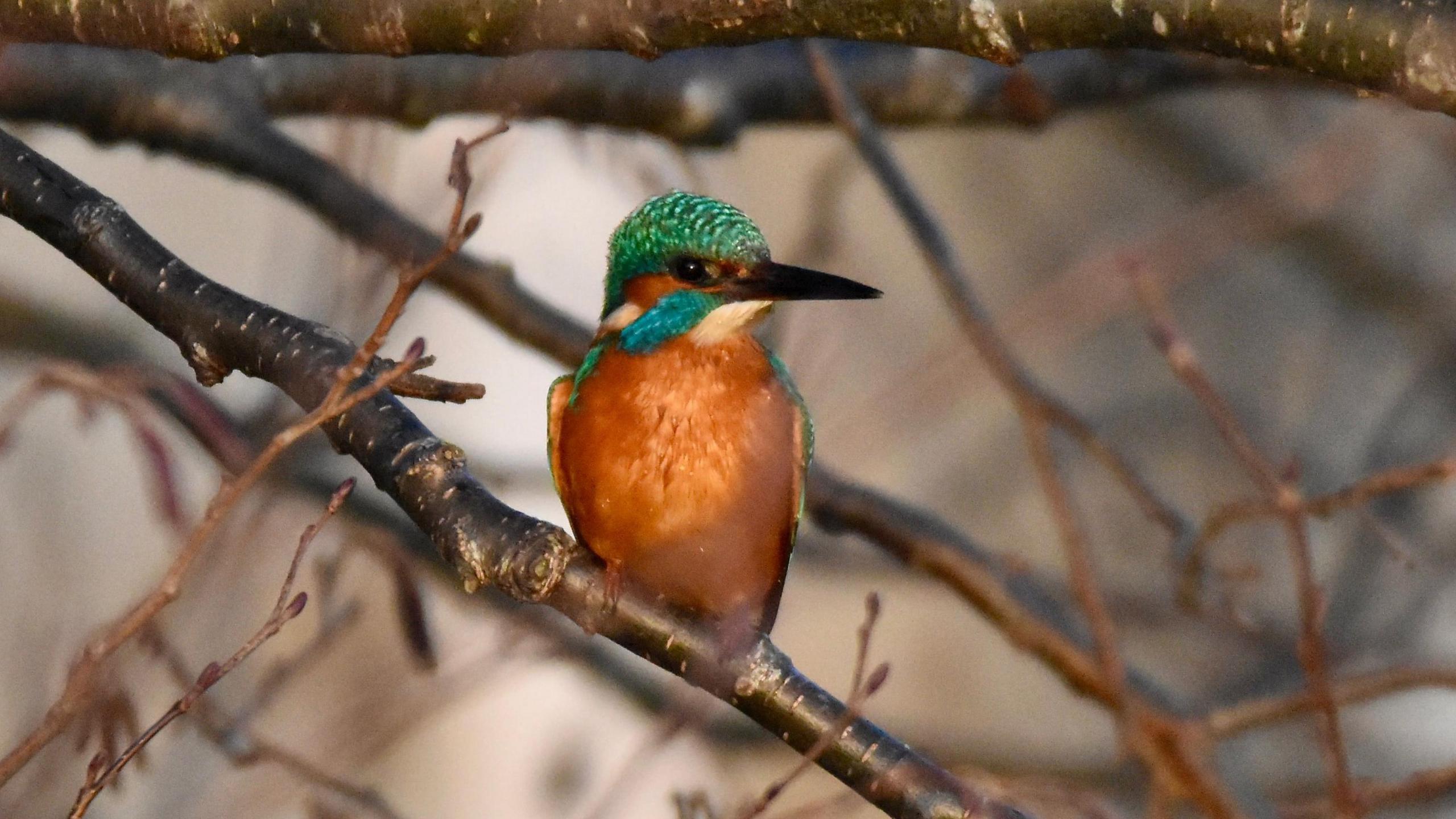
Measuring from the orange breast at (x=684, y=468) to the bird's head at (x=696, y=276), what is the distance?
4 cm

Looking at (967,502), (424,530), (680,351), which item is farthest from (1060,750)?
(424,530)

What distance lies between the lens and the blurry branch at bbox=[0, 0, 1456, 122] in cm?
140

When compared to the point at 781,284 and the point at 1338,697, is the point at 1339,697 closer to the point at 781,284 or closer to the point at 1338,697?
the point at 1338,697

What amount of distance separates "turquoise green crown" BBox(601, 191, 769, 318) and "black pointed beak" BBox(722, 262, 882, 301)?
0.03 metres

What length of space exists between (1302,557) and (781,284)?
2.84ft

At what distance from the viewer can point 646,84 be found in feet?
11.1

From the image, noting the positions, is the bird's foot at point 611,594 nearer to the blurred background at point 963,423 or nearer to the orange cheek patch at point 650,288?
the orange cheek patch at point 650,288

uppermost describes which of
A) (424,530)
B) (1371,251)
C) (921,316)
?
(1371,251)

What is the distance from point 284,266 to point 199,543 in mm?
4401

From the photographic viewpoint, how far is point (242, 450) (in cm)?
239

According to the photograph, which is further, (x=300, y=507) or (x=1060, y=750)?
(x=1060, y=750)

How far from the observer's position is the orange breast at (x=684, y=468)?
2037mm

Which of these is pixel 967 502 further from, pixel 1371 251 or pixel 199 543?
pixel 199 543

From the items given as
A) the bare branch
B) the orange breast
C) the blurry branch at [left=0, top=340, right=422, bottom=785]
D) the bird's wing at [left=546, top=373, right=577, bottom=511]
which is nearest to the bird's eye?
the orange breast
